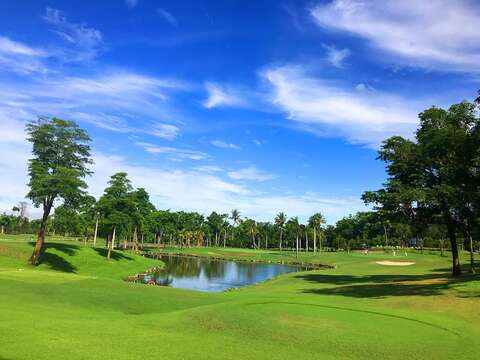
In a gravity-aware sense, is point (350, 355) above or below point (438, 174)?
below

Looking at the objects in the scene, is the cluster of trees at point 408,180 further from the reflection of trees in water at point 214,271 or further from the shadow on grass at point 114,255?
the reflection of trees in water at point 214,271

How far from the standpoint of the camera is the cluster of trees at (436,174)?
3588cm

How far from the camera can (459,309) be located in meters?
23.5

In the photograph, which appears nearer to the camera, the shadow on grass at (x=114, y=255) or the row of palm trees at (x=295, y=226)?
the shadow on grass at (x=114, y=255)

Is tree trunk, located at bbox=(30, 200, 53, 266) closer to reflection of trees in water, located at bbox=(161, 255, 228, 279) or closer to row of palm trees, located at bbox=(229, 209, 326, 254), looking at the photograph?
reflection of trees in water, located at bbox=(161, 255, 228, 279)

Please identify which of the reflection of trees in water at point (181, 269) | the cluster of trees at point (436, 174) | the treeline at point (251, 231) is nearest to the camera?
the cluster of trees at point (436, 174)

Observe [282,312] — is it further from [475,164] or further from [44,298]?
[475,164]

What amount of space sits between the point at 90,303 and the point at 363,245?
14642 cm

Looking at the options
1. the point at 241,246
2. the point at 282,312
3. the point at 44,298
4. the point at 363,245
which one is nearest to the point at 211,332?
the point at 282,312

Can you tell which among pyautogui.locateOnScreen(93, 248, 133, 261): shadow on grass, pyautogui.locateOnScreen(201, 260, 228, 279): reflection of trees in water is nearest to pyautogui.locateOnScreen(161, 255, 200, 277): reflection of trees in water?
pyautogui.locateOnScreen(201, 260, 228, 279): reflection of trees in water

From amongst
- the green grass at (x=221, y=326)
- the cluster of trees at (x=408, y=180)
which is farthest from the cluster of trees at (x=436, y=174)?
Result: the green grass at (x=221, y=326)

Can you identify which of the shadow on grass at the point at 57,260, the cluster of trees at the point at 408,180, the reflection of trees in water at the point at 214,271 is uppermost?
the cluster of trees at the point at 408,180

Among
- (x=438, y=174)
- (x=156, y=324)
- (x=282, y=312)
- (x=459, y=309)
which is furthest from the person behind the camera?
(x=438, y=174)

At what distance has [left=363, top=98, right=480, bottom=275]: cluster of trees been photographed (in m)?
35.9
